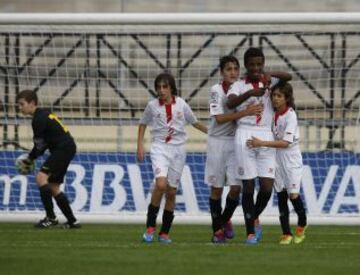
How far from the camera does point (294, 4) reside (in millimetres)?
22703

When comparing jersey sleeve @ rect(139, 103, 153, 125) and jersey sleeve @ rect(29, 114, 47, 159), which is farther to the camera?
jersey sleeve @ rect(29, 114, 47, 159)

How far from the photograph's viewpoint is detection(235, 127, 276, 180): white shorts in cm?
1223

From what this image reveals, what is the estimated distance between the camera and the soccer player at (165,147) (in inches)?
506

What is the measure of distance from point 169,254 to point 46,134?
A: 474 cm

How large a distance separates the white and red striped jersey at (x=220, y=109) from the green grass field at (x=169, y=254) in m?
1.16

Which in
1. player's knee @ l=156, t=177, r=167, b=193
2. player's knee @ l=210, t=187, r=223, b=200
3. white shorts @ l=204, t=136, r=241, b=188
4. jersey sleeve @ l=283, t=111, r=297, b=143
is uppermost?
jersey sleeve @ l=283, t=111, r=297, b=143

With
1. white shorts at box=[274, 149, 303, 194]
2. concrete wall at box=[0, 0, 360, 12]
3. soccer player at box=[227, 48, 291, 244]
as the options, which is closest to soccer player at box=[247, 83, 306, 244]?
white shorts at box=[274, 149, 303, 194]

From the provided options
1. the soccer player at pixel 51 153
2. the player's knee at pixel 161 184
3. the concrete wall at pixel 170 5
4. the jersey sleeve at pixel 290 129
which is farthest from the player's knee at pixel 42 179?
the concrete wall at pixel 170 5

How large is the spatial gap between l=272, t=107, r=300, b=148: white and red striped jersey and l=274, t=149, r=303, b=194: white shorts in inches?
5.0

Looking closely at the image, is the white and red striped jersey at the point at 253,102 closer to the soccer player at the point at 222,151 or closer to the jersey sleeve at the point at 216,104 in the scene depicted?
the soccer player at the point at 222,151

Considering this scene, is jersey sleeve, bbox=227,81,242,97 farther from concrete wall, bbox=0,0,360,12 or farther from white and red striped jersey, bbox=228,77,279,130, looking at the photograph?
concrete wall, bbox=0,0,360,12

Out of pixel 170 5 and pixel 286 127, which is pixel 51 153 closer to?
pixel 286 127

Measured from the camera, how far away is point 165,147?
1293cm

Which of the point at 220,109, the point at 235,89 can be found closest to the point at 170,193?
the point at 220,109
